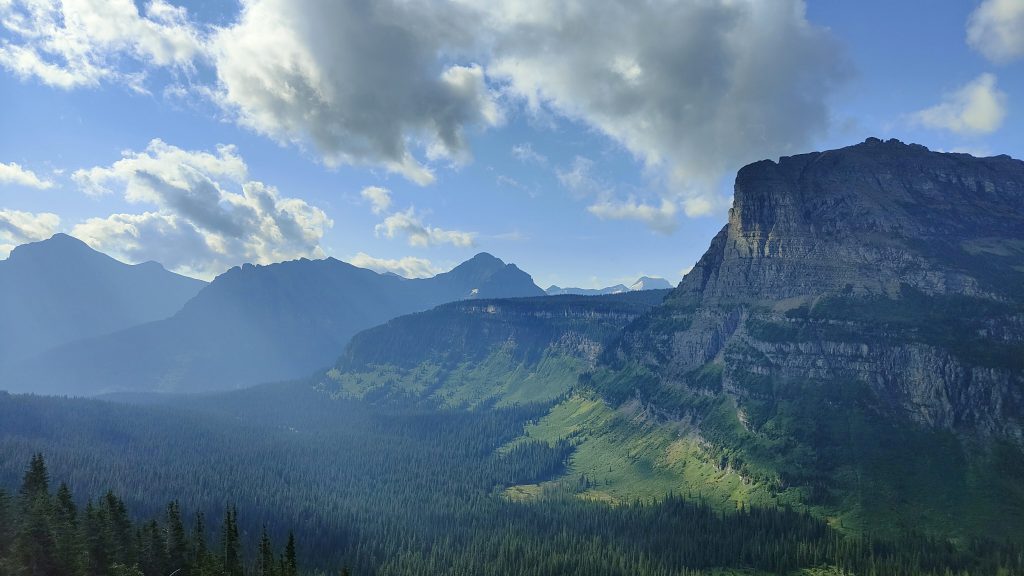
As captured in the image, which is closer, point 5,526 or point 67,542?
point 67,542

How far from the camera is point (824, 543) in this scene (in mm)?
184500

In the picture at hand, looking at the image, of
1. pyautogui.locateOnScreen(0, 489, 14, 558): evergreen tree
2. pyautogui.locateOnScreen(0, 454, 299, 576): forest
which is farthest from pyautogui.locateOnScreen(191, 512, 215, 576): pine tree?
pyautogui.locateOnScreen(0, 489, 14, 558): evergreen tree

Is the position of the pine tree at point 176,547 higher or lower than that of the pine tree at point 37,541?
lower

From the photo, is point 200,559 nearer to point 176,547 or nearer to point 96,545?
point 176,547

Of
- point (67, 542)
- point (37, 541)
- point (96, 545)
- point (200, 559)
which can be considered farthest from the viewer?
point (96, 545)

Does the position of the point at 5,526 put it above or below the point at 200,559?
above

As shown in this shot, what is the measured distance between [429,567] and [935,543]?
165459mm

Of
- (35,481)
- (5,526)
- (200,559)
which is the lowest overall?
(200,559)

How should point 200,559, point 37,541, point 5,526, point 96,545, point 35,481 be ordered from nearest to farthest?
point 37,541 < point 5,526 < point 200,559 < point 96,545 < point 35,481

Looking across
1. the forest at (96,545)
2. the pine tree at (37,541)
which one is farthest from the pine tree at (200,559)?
the pine tree at (37,541)

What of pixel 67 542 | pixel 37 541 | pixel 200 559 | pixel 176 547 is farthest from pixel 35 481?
pixel 200 559

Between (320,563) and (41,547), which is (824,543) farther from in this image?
(41,547)

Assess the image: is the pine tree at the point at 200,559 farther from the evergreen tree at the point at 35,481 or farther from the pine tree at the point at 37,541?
the evergreen tree at the point at 35,481

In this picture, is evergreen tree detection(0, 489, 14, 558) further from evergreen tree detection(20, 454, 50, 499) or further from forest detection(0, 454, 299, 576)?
evergreen tree detection(20, 454, 50, 499)
